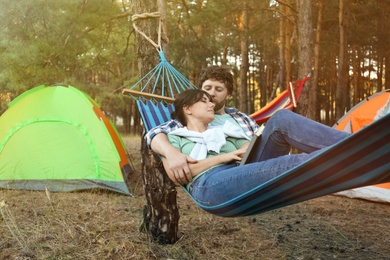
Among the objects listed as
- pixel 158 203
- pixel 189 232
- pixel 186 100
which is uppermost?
pixel 186 100

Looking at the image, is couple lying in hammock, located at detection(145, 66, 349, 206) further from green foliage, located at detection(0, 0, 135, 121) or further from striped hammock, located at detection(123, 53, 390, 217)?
green foliage, located at detection(0, 0, 135, 121)

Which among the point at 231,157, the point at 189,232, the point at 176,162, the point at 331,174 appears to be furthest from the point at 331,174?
the point at 189,232

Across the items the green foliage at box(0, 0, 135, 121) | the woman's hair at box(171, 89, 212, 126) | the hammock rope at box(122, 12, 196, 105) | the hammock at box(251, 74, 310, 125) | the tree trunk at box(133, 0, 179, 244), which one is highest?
the green foliage at box(0, 0, 135, 121)

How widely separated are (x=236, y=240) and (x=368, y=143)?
5.09 feet

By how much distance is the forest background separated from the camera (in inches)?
165

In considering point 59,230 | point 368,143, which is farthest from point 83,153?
point 368,143

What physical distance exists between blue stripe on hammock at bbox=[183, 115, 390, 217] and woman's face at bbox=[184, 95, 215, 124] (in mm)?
515

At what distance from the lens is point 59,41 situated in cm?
443

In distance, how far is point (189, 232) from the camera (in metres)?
2.64

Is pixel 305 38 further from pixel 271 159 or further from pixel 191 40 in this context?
pixel 191 40

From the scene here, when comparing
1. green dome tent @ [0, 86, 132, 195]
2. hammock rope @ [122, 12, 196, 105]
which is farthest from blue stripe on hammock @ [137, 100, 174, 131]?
green dome tent @ [0, 86, 132, 195]

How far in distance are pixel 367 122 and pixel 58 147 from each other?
2978mm

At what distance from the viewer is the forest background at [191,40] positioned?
4180 mm

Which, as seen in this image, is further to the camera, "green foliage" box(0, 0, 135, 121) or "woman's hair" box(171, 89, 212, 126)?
"green foliage" box(0, 0, 135, 121)
